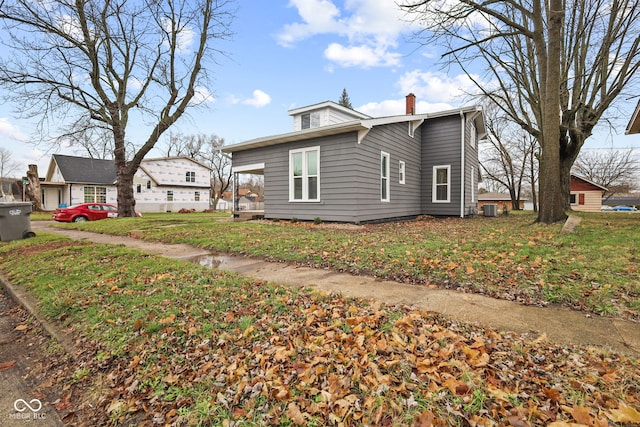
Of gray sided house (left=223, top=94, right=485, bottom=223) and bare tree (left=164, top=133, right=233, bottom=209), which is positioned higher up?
bare tree (left=164, top=133, right=233, bottom=209)

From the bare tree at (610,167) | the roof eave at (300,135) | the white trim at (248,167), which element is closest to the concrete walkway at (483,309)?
the roof eave at (300,135)

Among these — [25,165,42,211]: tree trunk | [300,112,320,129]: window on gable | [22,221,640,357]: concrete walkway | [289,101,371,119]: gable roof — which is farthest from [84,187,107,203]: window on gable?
[22,221,640,357]: concrete walkway

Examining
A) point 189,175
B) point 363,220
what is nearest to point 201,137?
point 189,175

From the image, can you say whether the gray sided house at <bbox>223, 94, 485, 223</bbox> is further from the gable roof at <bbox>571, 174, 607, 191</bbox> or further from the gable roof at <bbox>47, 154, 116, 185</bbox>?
the gable roof at <bbox>571, 174, 607, 191</bbox>

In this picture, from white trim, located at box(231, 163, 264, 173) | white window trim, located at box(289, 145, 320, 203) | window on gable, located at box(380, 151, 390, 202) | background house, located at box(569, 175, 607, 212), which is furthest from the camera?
→ background house, located at box(569, 175, 607, 212)

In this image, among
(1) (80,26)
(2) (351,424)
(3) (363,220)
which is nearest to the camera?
(2) (351,424)

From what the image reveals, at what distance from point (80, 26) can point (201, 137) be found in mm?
29128

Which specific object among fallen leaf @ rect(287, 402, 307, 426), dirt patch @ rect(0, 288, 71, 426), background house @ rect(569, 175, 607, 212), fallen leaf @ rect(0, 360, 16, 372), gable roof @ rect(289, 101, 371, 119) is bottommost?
fallen leaf @ rect(0, 360, 16, 372)

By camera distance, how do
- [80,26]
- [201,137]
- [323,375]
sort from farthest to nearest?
[201,137] → [80,26] → [323,375]

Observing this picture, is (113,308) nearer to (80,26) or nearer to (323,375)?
(323,375)

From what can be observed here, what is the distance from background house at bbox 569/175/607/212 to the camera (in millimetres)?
30312

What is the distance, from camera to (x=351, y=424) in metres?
1.67

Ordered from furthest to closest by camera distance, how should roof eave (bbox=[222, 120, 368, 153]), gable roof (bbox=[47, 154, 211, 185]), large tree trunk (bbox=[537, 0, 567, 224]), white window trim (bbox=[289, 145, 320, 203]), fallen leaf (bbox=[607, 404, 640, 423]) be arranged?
1. gable roof (bbox=[47, 154, 211, 185])
2. white window trim (bbox=[289, 145, 320, 203])
3. roof eave (bbox=[222, 120, 368, 153])
4. large tree trunk (bbox=[537, 0, 567, 224])
5. fallen leaf (bbox=[607, 404, 640, 423])

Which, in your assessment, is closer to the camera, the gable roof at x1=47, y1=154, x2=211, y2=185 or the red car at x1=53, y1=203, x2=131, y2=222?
the red car at x1=53, y1=203, x2=131, y2=222
